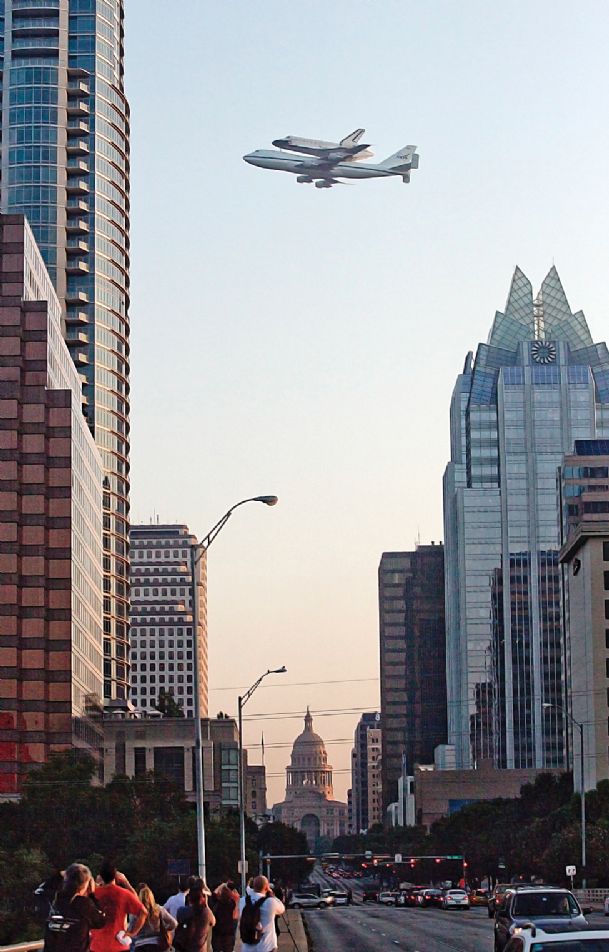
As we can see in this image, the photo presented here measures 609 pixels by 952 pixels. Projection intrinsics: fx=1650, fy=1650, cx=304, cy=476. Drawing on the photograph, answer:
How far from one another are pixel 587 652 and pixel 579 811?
1375 inches

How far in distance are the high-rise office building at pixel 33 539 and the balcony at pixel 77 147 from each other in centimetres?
5025

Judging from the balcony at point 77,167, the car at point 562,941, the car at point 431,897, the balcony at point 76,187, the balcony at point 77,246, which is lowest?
the car at point 431,897

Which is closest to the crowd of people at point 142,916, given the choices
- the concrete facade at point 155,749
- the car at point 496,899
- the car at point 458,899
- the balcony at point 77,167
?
the car at point 496,899

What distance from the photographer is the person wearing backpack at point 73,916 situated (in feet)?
61.2

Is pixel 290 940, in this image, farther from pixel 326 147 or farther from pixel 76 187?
pixel 76 187

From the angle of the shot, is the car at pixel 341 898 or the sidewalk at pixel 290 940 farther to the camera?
the car at pixel 341 898

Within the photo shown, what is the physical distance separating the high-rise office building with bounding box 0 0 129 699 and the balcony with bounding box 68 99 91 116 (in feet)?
0.39

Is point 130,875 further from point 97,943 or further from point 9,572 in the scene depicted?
point 97,943

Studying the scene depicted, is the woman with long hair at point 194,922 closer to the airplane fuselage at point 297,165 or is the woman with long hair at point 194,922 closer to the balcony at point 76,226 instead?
the airplane fuselage at point 297,165

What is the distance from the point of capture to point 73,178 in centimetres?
19525

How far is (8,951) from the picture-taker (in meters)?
25.0

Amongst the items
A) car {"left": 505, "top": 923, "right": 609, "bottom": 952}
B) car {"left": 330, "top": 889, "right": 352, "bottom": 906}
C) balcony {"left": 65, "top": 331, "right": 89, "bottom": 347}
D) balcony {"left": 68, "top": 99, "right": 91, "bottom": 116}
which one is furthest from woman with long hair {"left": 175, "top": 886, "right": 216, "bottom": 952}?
balcony {"left": 68, "top": 99, "right": 91, "bottom": 116}

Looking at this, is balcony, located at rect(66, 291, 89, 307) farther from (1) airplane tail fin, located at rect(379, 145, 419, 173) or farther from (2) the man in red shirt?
(2) the man in red shirt

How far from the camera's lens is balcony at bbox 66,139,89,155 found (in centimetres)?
19388
